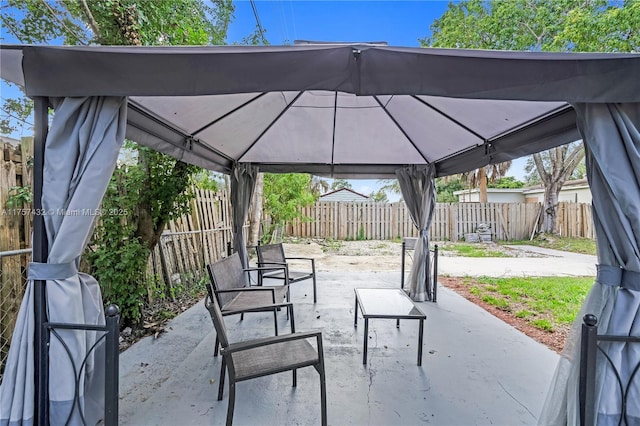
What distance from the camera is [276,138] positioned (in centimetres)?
377

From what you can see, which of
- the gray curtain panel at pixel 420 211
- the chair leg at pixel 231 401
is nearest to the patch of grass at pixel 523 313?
the gray curtain panel at pixel 420 211

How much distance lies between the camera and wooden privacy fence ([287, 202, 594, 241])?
1099 centimetres

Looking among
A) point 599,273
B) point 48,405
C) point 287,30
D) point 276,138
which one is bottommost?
point 48,405

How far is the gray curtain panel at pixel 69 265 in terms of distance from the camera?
4.59 ft

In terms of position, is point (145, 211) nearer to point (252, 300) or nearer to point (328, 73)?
point (252, 300)

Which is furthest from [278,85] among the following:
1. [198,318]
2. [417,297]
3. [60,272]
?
[417,297]

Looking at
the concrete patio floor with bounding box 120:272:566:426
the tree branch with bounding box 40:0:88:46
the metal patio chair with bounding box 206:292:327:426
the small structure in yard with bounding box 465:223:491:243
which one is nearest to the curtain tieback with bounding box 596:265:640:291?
the concrete patio floor with bounding box 120:272:566:426

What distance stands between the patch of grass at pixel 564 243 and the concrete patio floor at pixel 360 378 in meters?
8.03

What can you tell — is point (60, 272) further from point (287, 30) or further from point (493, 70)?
point (287, 30)

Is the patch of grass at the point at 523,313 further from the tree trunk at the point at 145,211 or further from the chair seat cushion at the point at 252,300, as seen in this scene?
the tree trunk at the point at 145,211

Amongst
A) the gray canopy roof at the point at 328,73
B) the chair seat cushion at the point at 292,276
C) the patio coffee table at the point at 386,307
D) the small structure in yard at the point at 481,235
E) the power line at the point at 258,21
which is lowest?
the patio coffee table at the point at 386,307

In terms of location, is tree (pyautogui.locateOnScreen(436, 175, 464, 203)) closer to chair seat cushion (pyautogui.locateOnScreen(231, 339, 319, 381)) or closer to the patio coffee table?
the patio coffee table

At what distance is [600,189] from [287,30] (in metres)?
8.03

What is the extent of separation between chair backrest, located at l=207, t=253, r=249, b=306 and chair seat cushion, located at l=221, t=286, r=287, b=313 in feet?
0.23
